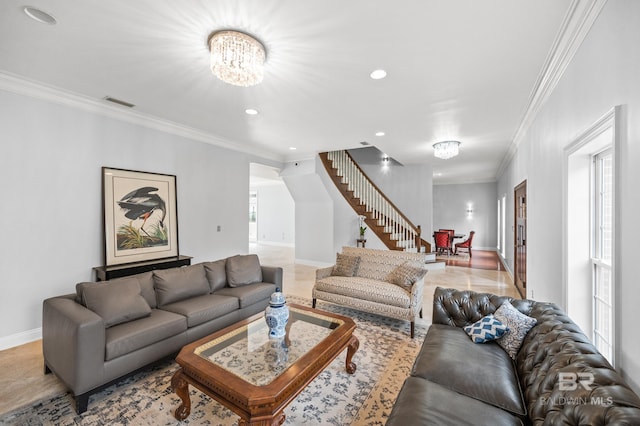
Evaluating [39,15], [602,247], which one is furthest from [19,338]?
[602,247]

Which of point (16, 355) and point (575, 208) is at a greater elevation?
point (575, 208)

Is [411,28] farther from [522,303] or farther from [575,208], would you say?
[522,303]

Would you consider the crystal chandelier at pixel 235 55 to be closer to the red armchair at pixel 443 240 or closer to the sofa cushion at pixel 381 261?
the sofa cushion at pixel 381 261

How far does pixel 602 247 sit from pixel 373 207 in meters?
5.27

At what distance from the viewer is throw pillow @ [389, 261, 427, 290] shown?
3439mm

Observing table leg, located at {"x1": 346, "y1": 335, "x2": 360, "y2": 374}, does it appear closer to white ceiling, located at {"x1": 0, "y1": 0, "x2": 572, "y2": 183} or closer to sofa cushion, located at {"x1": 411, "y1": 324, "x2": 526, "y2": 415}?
sofa cushion, located at {"x1": 411, "y1": 324, "x2": 526, "y2": 415}

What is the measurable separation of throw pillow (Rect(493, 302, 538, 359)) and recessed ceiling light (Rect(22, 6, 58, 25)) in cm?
402

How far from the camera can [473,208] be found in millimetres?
10812

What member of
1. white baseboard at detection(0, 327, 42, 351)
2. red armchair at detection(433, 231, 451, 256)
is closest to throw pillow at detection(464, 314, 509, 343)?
white baseboard at detection(0, 327, 42, 351)

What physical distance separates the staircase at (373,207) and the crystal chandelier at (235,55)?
4414 millimetres

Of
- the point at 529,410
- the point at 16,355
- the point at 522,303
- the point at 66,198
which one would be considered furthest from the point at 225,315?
the point at 522,303

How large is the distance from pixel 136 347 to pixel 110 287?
2.02ft

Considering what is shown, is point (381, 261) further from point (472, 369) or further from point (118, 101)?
point (118, 101)

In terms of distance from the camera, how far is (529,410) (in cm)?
139
